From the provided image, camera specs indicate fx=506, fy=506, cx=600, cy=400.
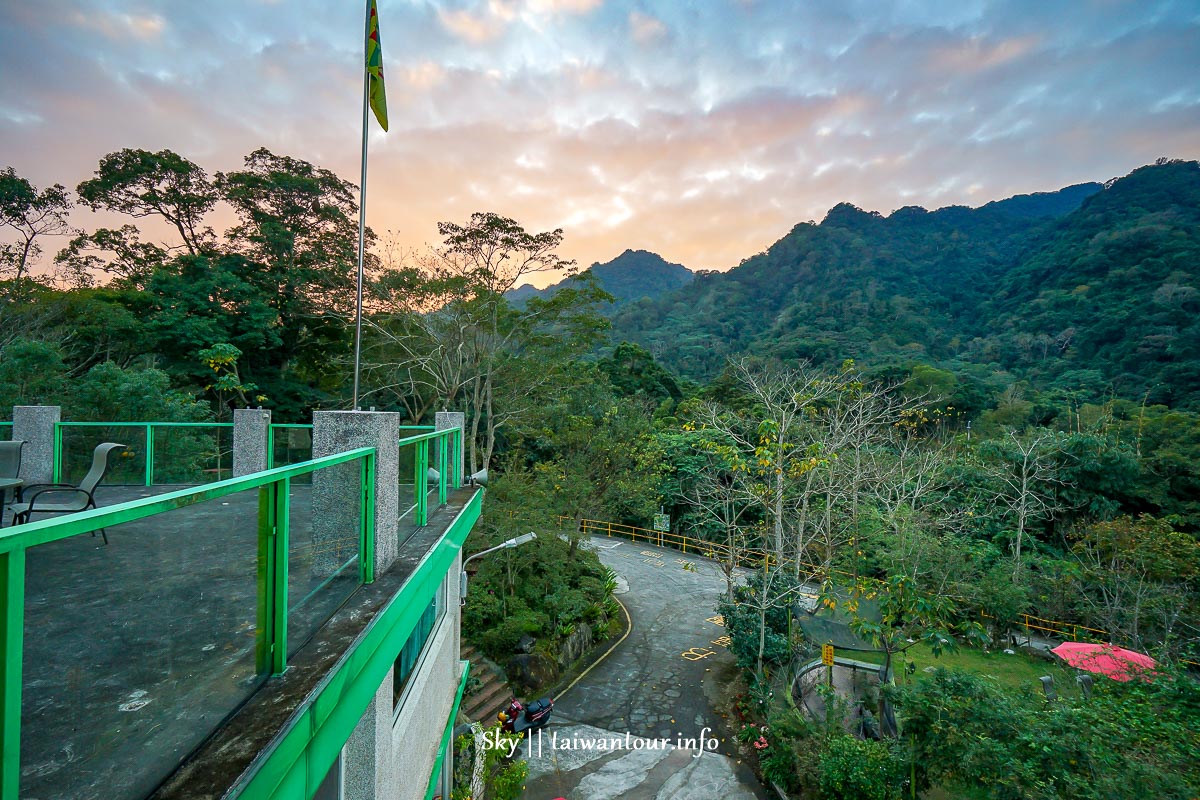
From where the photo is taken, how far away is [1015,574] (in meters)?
17.9

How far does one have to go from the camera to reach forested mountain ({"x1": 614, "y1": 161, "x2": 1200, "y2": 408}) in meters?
41.6

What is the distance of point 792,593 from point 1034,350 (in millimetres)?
53282

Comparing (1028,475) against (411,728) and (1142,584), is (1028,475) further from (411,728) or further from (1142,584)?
(411,728)

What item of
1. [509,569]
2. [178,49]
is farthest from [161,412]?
[509,569]

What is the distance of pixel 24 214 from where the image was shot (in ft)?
55.9

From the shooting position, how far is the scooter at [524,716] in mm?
10672

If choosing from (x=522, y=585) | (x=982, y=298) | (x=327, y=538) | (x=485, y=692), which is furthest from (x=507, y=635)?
(x=982, y=298)

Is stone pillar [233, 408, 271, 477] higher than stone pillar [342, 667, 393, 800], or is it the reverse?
stone pillar [233, 408, 271, 477]

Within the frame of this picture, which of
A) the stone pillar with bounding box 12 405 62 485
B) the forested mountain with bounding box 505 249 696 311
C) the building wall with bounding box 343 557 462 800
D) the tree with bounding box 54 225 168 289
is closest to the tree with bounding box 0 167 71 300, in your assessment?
the tree with bounding box 54 225 168 289

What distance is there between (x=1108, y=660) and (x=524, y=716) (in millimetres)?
11973

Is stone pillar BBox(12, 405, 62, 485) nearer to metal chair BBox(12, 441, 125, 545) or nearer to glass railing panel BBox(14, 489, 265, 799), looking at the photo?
metal chair BBox(12, 441, 125, 545)

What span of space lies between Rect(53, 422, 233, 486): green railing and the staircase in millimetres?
7173

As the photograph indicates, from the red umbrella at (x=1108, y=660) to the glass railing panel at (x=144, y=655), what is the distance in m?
10.9

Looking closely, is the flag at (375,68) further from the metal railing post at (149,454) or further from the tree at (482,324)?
the tree at (482,324)
